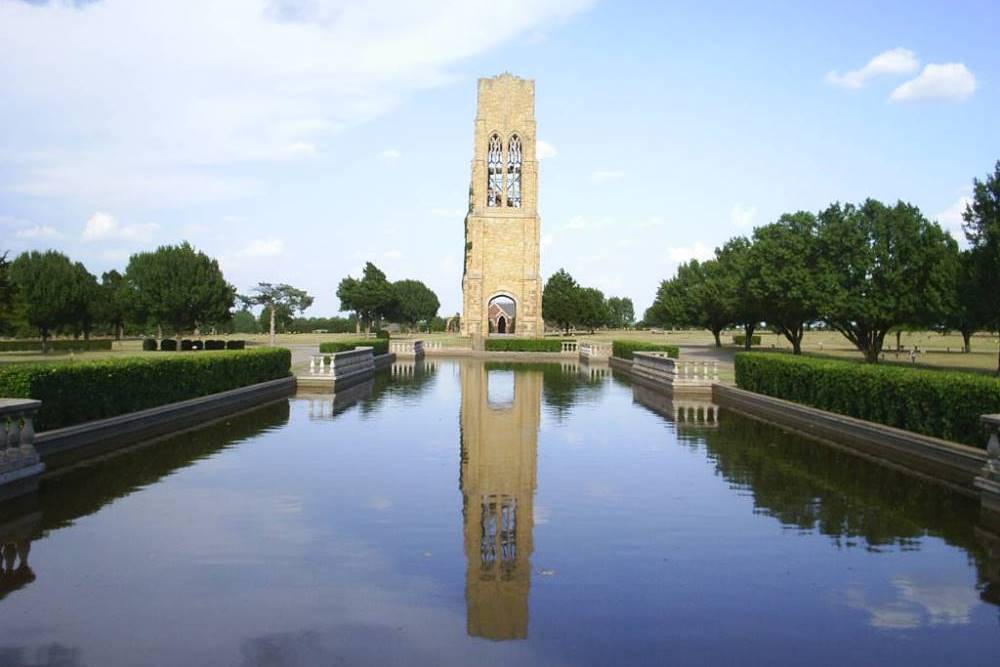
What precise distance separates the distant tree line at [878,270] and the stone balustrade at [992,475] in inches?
898

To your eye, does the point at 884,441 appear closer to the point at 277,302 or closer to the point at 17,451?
the point at 17,451

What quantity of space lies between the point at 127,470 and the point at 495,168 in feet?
199

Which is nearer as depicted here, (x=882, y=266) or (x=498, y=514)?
(x=498, y=514)

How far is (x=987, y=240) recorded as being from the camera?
99.8 ft

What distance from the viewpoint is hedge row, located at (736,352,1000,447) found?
495 inches

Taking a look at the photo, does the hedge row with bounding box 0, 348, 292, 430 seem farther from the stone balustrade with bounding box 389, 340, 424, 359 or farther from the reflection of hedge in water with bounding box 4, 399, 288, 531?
the stone balustrade with bounding box 389, 340, 424, 359

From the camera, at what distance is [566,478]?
38.0 feet

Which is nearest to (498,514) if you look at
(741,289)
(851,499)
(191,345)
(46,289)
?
(851,499)

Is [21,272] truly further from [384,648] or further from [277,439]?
[384,648]

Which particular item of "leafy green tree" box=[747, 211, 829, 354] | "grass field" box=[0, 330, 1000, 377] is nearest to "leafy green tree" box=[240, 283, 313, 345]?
"grass field" box=[0, 330, 1000, 377]

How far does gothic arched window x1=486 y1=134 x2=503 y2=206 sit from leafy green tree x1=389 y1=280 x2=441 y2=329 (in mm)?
61616

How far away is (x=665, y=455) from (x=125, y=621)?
32.0 ft

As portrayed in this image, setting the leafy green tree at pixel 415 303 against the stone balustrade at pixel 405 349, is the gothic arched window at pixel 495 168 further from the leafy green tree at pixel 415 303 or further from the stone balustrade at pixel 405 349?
the leafy green tree at pixel 415 303

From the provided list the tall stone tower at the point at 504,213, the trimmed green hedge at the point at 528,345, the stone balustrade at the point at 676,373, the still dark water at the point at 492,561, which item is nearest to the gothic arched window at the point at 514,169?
the tall stone tower at the point at 504,213
